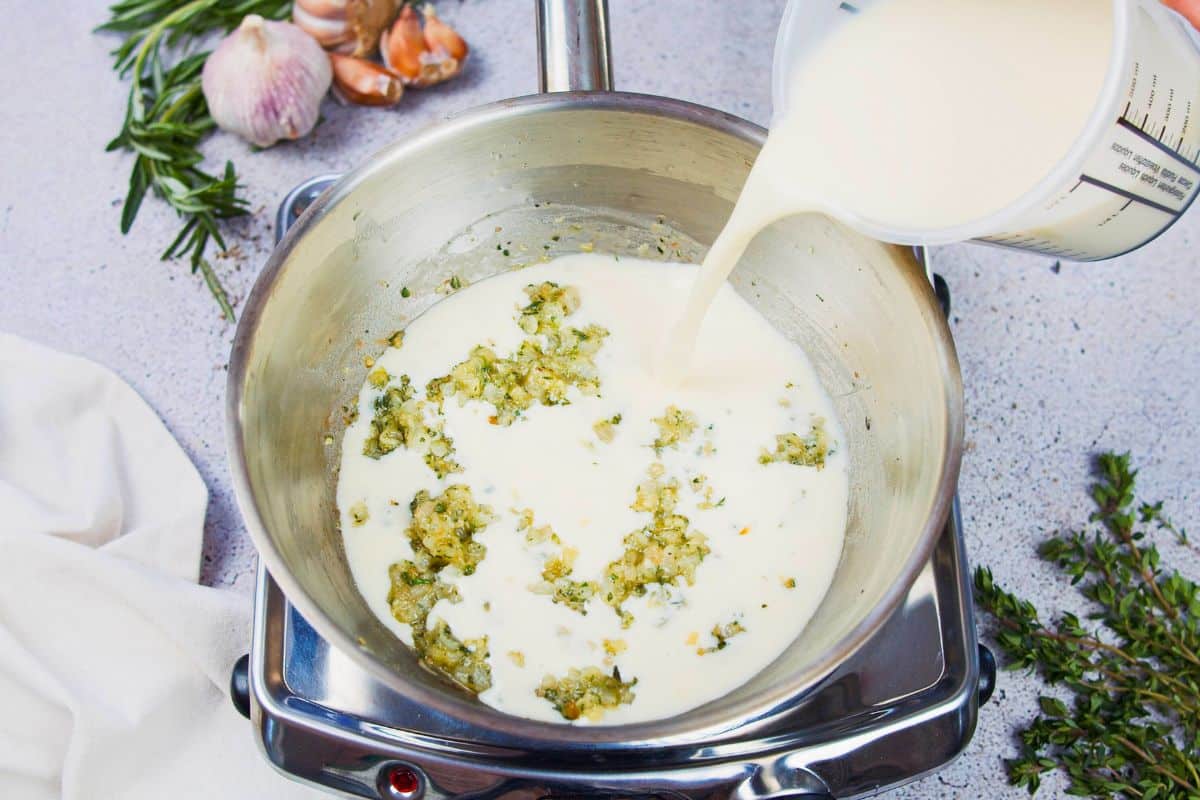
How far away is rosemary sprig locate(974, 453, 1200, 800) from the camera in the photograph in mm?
1399

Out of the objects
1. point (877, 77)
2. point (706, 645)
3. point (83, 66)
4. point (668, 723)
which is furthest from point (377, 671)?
point (83, 66)

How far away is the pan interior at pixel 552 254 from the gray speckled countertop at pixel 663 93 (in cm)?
35

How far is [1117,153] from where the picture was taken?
3.13ft

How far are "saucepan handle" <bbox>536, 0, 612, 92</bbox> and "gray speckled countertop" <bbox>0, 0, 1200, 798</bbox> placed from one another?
532 millimetres

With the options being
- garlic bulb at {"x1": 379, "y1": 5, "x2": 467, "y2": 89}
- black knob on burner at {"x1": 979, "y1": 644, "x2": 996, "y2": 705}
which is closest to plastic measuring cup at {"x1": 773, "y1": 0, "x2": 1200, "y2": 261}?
black knob on burner at {"x1": 979, "y1": 644, "x2": 996, "y2": 705}

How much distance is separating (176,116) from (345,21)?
285mm

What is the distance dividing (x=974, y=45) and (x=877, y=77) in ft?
0.31

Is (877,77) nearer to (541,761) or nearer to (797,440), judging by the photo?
(797,440)

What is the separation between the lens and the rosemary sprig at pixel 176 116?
159cm

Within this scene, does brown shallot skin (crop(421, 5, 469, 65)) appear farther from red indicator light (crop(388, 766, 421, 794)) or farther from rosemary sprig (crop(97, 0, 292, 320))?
red indicator light (crop(388, 766, 421, 794))

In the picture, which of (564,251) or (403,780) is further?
(564,251)

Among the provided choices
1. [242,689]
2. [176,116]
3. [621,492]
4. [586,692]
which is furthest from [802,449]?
[176,116]

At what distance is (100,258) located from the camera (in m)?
1.65

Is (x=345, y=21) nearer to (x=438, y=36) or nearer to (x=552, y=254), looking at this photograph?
(x=438, y=36)
